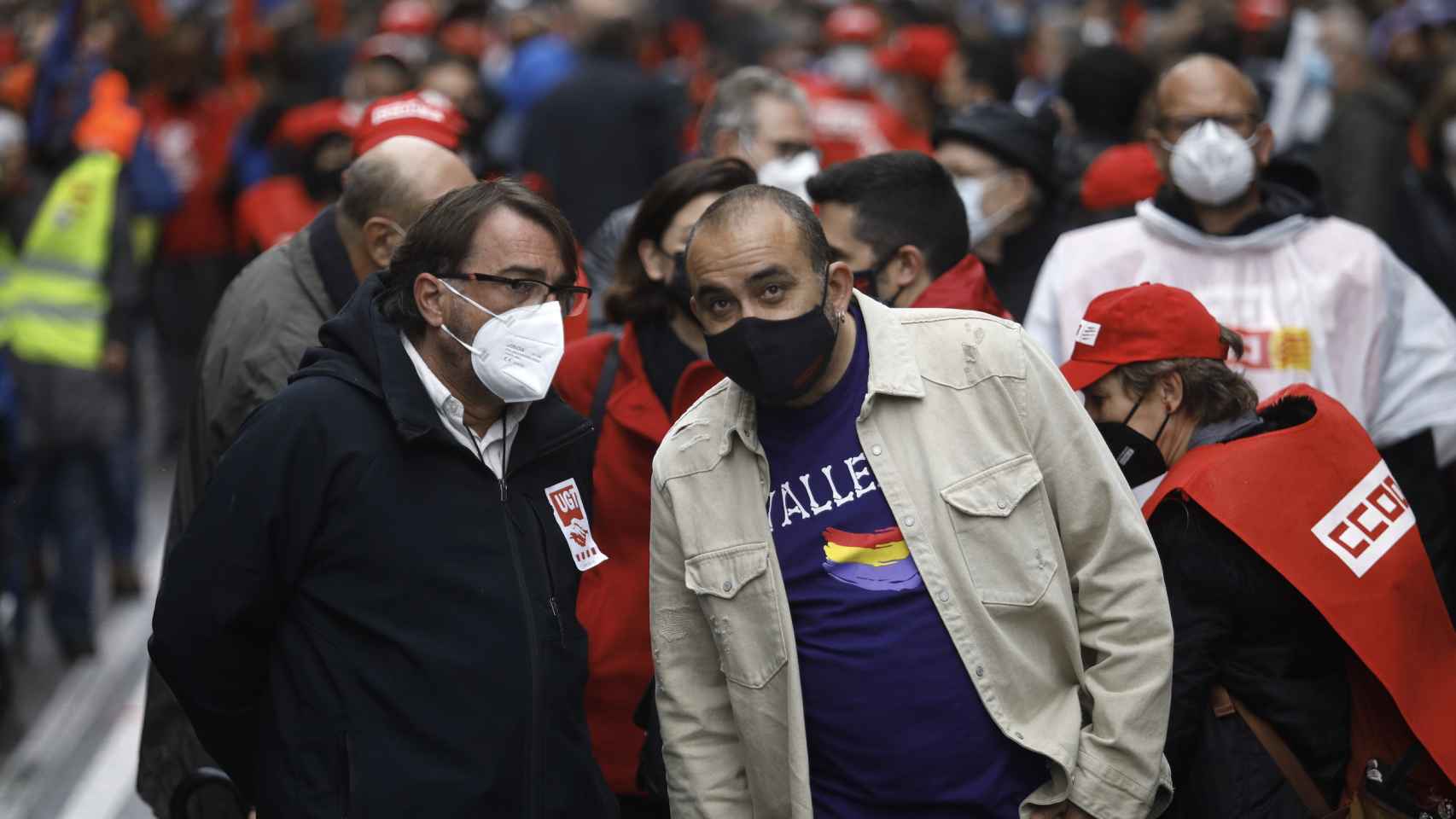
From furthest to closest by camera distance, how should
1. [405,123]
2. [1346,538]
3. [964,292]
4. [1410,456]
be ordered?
[405,123], [1410,456], [964,292], [1346,538]

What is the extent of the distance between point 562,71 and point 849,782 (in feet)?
32.7

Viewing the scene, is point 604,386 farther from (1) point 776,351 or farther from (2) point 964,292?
(1) point 776,351

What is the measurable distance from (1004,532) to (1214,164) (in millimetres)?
2169

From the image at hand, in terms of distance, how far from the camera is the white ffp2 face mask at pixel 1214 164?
5133 millimetres

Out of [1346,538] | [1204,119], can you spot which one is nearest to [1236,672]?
[1346,538]

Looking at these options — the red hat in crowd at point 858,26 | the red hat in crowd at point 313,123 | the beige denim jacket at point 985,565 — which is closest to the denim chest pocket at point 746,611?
the beige denim jacket at point 985,565

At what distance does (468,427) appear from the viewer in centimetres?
360

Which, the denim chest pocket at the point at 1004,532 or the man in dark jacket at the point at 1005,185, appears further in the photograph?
the man in dark jacket at the point at 1005,185

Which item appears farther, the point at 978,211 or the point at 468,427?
the point at 978,211

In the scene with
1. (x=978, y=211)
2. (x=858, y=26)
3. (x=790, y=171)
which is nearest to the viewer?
(x=978, y=211)

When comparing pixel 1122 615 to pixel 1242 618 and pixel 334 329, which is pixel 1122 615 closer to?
pixel 1242 618

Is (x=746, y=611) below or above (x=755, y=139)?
below

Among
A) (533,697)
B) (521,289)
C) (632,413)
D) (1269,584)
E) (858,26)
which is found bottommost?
(858,26)

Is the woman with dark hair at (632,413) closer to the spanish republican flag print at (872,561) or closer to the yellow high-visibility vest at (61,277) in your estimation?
the spanish republican flag print at (872,561)
